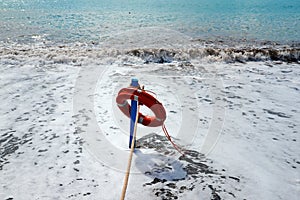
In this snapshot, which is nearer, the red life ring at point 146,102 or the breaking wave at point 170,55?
the red life ring at point 146,102

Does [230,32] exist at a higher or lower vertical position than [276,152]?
higher

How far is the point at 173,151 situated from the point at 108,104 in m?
2.54

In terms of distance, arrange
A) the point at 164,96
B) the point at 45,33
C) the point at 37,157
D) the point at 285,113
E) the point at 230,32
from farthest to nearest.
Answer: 1. the point at 230,32
2. the point at 45,33
3. the point at 164,96
4. the point at 285,113
5. the point at 37,157

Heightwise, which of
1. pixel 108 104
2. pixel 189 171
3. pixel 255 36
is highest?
pixel 255 36

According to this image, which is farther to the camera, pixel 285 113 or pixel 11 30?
pixel 11 30

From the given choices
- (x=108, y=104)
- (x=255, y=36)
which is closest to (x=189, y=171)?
(x=108, y=104)

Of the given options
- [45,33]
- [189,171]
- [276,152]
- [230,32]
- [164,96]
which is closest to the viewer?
[189,171]

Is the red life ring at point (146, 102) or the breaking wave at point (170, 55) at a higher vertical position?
the breaking wave at point (170, 55)

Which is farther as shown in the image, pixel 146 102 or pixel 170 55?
pixel 170 55

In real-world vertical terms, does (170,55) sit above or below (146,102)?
above

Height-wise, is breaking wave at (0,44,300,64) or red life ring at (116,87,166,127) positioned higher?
breaking wave at (0,44,300,64)

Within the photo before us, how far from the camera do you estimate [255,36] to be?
1634 cm

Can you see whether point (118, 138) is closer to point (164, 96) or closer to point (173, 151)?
point (173, 151)

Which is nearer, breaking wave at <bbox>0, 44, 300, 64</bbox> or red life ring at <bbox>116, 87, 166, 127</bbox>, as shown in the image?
red life ring at <bbox>116, 87, 166, 127</bbox>
